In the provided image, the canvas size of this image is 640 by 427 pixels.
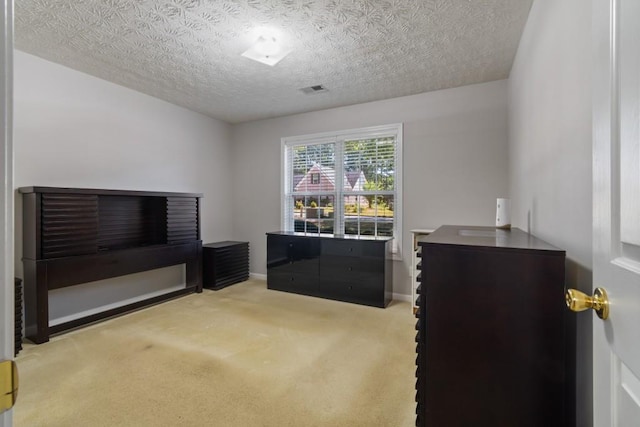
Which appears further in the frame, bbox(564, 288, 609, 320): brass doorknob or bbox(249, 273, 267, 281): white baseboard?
bbox(249, 273, 267, 281): white baseboard

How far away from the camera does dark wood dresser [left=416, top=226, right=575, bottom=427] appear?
116 centimetres

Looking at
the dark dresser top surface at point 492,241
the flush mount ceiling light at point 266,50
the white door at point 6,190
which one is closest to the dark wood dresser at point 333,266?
the dark dresser top surface at point 492,241

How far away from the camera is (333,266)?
400 cm

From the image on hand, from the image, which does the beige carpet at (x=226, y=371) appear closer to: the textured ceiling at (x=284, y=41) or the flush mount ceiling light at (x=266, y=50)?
the flush mount ceiling light at (x=266, y=50)

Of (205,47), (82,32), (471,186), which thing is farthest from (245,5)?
(471,186)

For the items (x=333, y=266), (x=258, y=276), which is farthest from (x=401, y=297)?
(x=258, y=276)

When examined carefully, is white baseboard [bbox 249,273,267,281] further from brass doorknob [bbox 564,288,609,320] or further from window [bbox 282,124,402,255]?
brass doorknob [bbox 564,288,609,320]

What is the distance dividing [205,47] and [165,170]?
2054mm

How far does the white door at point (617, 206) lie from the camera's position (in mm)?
575

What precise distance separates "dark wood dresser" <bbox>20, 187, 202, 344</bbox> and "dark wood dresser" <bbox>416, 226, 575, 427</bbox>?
3.26m

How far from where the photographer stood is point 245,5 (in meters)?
2.14

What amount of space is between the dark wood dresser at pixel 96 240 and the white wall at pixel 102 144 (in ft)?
0.84

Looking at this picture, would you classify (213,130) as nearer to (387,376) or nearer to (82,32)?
(82,32)

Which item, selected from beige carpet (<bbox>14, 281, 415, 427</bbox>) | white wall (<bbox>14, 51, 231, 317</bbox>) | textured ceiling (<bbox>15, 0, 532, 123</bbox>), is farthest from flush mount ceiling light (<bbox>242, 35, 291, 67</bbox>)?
beige carpet (<bbox>14, 281, 415, 427</bbox>)
